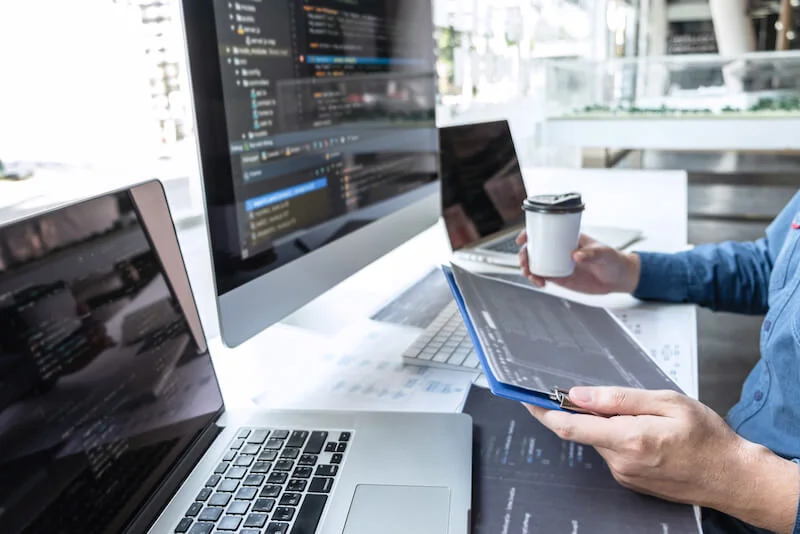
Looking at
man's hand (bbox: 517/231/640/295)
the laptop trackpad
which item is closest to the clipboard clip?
the laptop trackpad

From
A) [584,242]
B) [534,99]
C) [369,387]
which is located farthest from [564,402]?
[534,99]

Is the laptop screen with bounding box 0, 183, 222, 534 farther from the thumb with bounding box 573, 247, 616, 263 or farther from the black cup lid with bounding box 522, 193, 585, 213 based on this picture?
the thumb with bounding box 573, 247, 616, 263

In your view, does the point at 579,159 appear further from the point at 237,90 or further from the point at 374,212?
the point at 237,90

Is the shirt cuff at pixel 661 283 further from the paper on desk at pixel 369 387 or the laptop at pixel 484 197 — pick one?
the paper on desk at pixel 369 387

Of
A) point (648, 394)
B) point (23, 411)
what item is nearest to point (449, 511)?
point (648, 394)

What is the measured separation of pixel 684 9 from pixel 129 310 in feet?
38.0

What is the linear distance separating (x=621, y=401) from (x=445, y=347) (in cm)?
30

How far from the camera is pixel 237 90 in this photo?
61 centimetres

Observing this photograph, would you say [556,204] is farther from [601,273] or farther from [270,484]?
[270,484]

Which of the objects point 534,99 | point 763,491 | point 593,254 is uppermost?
point 534,99

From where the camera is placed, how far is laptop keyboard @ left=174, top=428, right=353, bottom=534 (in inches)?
17.3

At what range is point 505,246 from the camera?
1190 mm

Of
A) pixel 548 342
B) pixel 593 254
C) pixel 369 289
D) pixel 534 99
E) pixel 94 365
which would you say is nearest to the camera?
pixel 94 365

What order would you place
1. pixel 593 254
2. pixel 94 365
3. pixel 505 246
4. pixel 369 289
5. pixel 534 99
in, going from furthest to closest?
pixel 534 99
pixel 505 246
pixel 369 289
pixel 593 254
pixel 94 365
